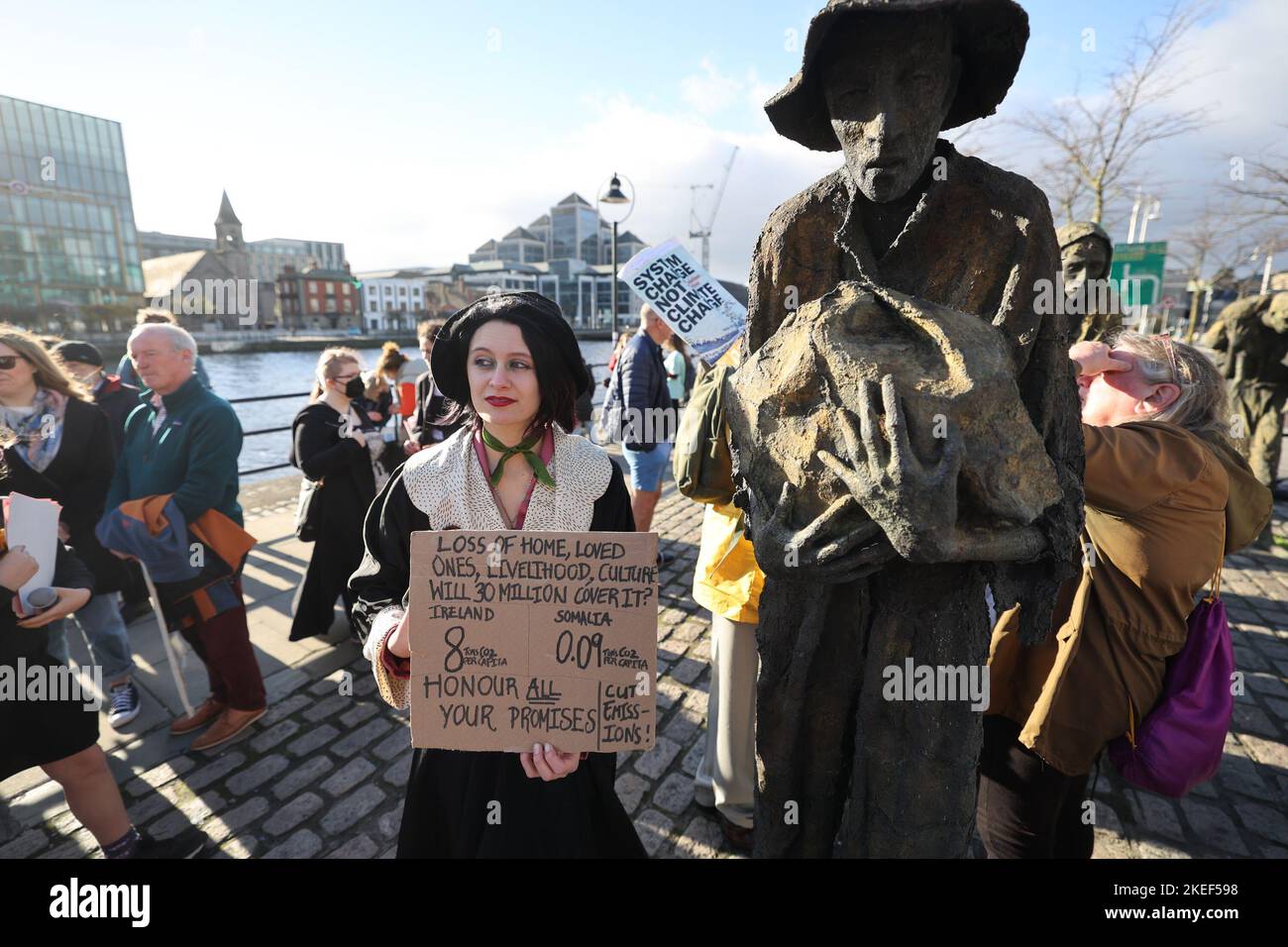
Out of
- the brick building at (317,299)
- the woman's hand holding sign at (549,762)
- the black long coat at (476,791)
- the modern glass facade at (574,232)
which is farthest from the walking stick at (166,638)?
the modern glass facade at (574,232)

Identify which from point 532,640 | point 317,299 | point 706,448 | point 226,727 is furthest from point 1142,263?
point 317,299

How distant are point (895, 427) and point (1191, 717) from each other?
6.62 ft

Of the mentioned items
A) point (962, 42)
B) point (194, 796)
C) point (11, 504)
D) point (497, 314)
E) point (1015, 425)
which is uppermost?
point (962, 42)

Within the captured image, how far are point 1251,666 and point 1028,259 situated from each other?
5007mm

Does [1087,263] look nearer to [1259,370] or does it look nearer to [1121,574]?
[1121,574]

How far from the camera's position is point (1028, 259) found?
1462mm

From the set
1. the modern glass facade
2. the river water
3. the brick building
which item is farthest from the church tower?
the modern glass facade

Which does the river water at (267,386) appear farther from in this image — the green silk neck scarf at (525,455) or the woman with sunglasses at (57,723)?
the green silk neck scarf at (525,455)

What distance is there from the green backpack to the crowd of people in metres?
0.06

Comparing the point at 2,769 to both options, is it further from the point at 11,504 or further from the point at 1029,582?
the point at 1029,582

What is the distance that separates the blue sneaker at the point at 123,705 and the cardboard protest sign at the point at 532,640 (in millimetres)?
3478

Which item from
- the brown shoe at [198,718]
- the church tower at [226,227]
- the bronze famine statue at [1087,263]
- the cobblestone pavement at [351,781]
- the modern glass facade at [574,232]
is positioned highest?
the modern glass facade at [574,232]

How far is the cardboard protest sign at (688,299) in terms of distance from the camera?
3.46 m
